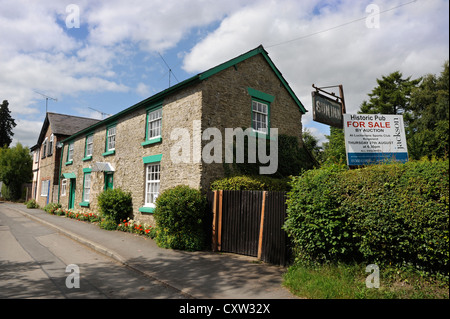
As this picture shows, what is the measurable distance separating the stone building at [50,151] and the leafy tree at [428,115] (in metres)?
27.1

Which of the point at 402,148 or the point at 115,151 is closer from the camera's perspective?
the point at 402,148

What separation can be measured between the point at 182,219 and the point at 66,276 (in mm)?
3315

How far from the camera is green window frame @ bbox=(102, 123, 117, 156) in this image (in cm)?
1537

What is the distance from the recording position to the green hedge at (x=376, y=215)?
4.28 m

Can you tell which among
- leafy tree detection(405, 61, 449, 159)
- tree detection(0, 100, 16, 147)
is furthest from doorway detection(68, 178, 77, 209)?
tree detection(0, 100, 16, 147)

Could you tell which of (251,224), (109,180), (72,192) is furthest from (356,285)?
(72,192)

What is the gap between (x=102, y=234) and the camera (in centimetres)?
1114

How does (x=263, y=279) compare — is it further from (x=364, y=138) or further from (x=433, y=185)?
(x=364, y=138)

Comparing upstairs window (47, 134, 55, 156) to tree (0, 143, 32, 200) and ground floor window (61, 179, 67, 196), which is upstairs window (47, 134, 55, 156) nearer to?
ground floor window (61, 179, 67, 196)

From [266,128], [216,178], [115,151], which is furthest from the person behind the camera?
[115,151]

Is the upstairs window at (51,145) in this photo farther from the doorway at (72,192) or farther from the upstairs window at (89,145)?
the upstairs window at (89,145)

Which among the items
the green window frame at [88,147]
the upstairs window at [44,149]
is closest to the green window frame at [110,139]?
the green window frame at [88,147]
